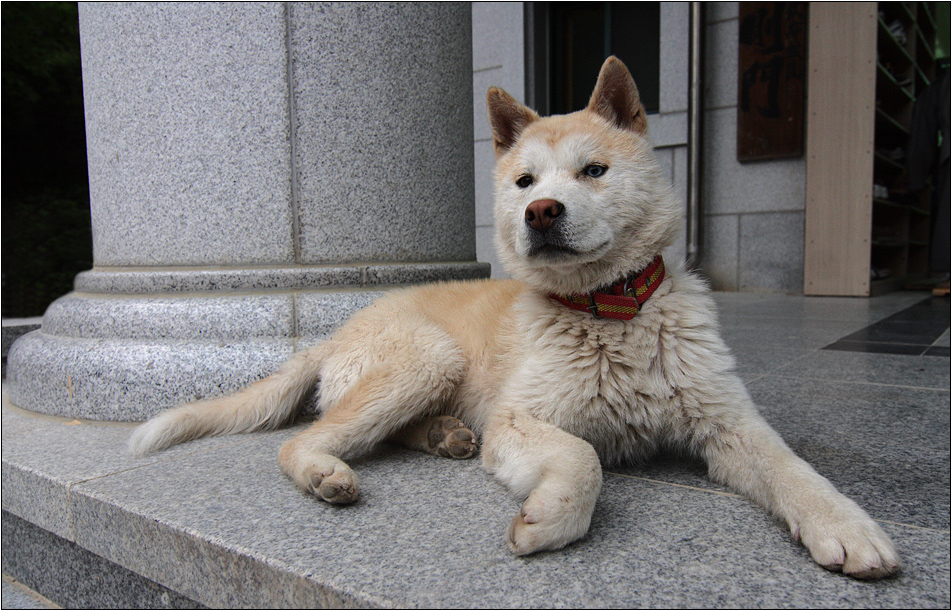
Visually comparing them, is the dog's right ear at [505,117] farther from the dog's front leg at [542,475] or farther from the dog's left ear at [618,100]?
the dog's front leg at [542,475]

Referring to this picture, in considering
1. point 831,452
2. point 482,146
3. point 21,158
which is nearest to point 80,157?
point 21,158

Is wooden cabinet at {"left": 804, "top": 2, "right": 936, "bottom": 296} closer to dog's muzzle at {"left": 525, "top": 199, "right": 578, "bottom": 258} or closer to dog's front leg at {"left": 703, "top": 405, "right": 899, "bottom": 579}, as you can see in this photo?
dog's front leg at {"left": 703, "top": 405, "right": 899, "bottom": 579}

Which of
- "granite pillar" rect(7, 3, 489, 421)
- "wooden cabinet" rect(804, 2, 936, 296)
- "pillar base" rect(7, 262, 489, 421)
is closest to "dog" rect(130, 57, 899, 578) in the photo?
"pillar base" rect(7, 262, 489, 421)

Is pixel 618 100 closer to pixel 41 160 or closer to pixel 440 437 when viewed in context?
pixel 440 437

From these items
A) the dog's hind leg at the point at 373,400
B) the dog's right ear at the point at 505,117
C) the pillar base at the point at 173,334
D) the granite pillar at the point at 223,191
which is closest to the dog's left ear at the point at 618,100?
the dog's right ear at the point at 505,117

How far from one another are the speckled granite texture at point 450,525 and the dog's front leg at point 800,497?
0.04 m

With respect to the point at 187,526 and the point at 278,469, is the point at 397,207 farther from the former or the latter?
the point at 187,526

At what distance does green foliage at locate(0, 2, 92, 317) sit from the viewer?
34.2 ft

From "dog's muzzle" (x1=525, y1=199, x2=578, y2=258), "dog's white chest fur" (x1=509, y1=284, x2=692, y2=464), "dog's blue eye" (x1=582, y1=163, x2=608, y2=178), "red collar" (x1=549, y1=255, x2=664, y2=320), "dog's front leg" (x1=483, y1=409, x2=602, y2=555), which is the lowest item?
"dog's front leg" (x1=483, y1=409, x2=602, y2=555)

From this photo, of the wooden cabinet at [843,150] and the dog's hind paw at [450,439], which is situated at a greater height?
the wooden cabinet at [843,150]

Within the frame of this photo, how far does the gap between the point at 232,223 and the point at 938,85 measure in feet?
33.6

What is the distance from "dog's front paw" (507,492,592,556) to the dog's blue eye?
3.68 feet

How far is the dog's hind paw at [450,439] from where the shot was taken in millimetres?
2221

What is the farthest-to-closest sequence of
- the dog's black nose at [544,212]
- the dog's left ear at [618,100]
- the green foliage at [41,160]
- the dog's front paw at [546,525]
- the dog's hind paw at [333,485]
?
the green foliage at [41,160]
the dog's left ear at [618,100]
the dog's black nose at [544,212]
the dog's hind paw at [333,485]
the dog's front paw at [546,525]
